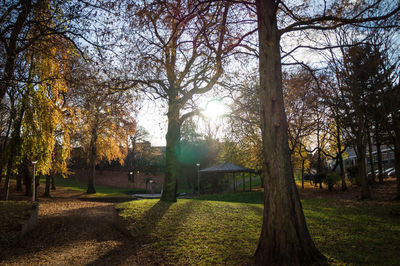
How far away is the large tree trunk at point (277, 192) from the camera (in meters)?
4.48

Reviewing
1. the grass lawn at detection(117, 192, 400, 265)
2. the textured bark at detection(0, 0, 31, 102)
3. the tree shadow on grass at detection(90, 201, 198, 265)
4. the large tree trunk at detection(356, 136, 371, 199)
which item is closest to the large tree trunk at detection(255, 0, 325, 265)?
the grass lawn at detection(117, 192, 400, 265)

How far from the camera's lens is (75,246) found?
7234 millimetres

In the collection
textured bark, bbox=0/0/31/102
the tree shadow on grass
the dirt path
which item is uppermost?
textured bark, bbox=0/0/31/102

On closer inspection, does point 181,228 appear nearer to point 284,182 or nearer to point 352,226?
point 284,182

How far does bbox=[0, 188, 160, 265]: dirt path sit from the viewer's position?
6059mm

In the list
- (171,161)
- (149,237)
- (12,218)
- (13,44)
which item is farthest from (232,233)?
(13,44)

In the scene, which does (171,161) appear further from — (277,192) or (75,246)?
(277,192)

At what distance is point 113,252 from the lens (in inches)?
261

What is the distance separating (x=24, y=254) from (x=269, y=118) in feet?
23.4

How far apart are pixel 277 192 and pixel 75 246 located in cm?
600

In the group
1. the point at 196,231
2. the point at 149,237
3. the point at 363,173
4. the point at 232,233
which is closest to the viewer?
the point at 232,233

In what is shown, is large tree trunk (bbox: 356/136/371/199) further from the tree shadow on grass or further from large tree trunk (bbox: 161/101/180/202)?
the tree shadow on grass

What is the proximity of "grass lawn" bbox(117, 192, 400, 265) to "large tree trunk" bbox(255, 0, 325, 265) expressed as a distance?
0.62 metres

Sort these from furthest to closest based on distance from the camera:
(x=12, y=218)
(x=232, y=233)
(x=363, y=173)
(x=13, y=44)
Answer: (x=363, y=173) → (x=12, y=218) → (x=13, y=44) → (x=232, y=233)
